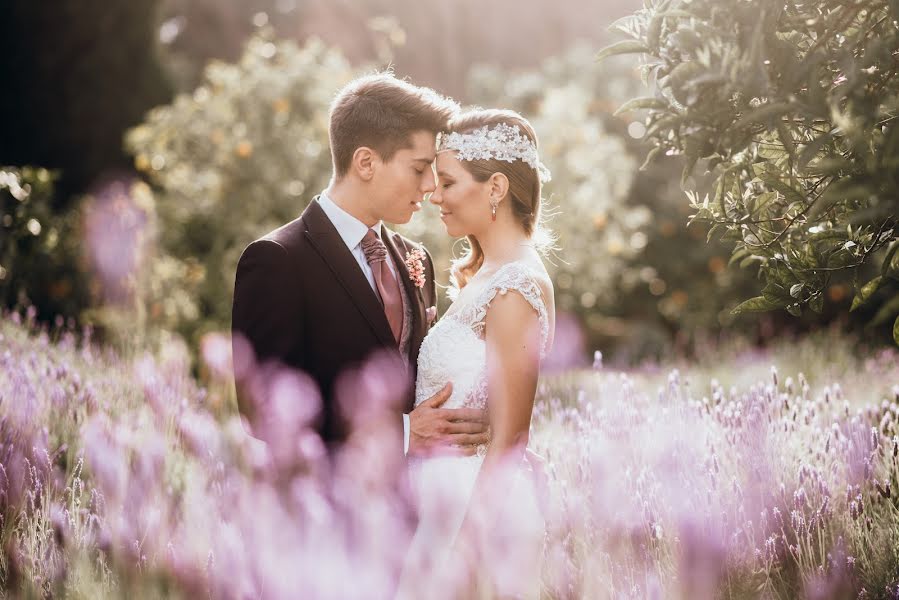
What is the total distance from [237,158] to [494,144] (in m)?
5.43

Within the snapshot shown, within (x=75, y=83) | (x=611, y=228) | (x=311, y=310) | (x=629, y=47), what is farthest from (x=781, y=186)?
(x=75, y=83)

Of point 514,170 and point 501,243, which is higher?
point 514,170

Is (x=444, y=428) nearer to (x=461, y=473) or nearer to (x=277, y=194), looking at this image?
(x=461, y=473)

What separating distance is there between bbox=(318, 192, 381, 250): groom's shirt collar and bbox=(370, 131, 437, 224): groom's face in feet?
0.45

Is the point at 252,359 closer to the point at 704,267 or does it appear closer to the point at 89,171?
the point at 704,267

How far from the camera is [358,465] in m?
3.02

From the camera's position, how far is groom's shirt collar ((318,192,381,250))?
333 centimetres

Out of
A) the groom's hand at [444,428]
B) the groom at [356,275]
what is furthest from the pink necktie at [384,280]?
the groom's hand at [444,428]

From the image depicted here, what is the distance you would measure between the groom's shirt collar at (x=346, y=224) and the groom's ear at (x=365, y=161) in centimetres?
19

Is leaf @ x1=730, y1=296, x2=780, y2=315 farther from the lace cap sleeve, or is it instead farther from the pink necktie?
the pink necktie

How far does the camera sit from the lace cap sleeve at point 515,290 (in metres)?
3.00

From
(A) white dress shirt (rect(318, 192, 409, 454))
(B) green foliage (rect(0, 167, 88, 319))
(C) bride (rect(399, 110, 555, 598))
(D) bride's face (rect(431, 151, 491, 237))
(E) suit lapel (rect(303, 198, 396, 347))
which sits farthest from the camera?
(B) green foliage (rect(0, 167, 88, 319))

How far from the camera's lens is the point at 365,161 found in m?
3.44

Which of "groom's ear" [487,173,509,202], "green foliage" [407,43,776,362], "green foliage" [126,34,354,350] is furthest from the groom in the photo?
"green foliage" [126,34,354,350]
